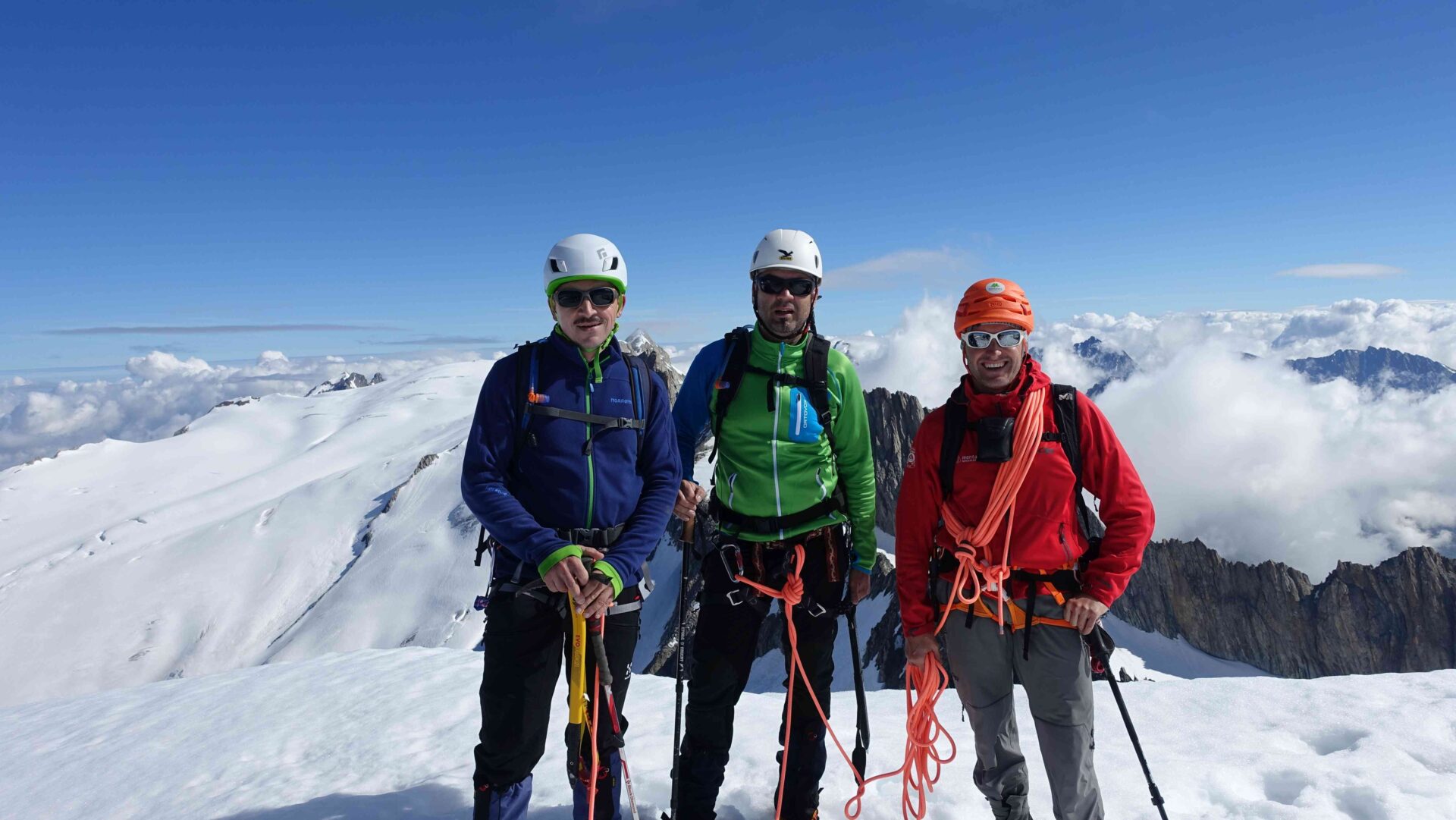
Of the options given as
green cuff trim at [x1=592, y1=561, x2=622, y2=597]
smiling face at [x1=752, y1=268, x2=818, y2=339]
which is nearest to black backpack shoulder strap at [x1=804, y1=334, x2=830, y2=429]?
smiling face at [x1=752, y1=268, x2=818, y2=339]

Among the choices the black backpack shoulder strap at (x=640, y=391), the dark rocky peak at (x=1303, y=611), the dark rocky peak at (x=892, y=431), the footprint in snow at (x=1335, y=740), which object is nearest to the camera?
the black backpack shoulder strap at (x=640, y=391)

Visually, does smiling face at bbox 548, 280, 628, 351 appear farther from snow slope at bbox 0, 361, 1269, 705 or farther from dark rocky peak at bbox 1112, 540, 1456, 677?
dark rocky peak at bbox 1112, 540, 1456, 677

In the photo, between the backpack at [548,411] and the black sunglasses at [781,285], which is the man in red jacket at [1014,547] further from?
the backpack at [548,411]

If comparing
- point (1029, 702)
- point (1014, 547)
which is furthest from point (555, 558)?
point (1029, 702)

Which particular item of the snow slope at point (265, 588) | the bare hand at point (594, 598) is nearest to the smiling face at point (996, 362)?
the bare hand at point (594, 598)

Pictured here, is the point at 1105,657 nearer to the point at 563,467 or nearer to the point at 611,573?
the point at 611,573

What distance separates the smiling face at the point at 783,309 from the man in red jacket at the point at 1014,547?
139 cm

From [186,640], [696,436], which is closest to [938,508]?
[696,436]

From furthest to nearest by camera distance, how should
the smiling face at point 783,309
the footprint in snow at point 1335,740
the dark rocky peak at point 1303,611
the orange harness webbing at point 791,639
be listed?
the dark rocky peak at point 1303,611 < the footprint in snow at point 1335,740 < the smiling face at point 783,309 < the orange harness webbing at point 791,639

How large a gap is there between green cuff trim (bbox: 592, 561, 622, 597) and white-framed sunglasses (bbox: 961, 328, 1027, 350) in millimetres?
3150

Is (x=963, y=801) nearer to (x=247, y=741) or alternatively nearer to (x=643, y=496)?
(x=643, y=496)

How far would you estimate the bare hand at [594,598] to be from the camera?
5.03 meters

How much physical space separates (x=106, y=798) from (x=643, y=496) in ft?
25.8

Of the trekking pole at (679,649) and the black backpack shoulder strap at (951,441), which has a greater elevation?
the black backpack shoulder strap at (951,441)
